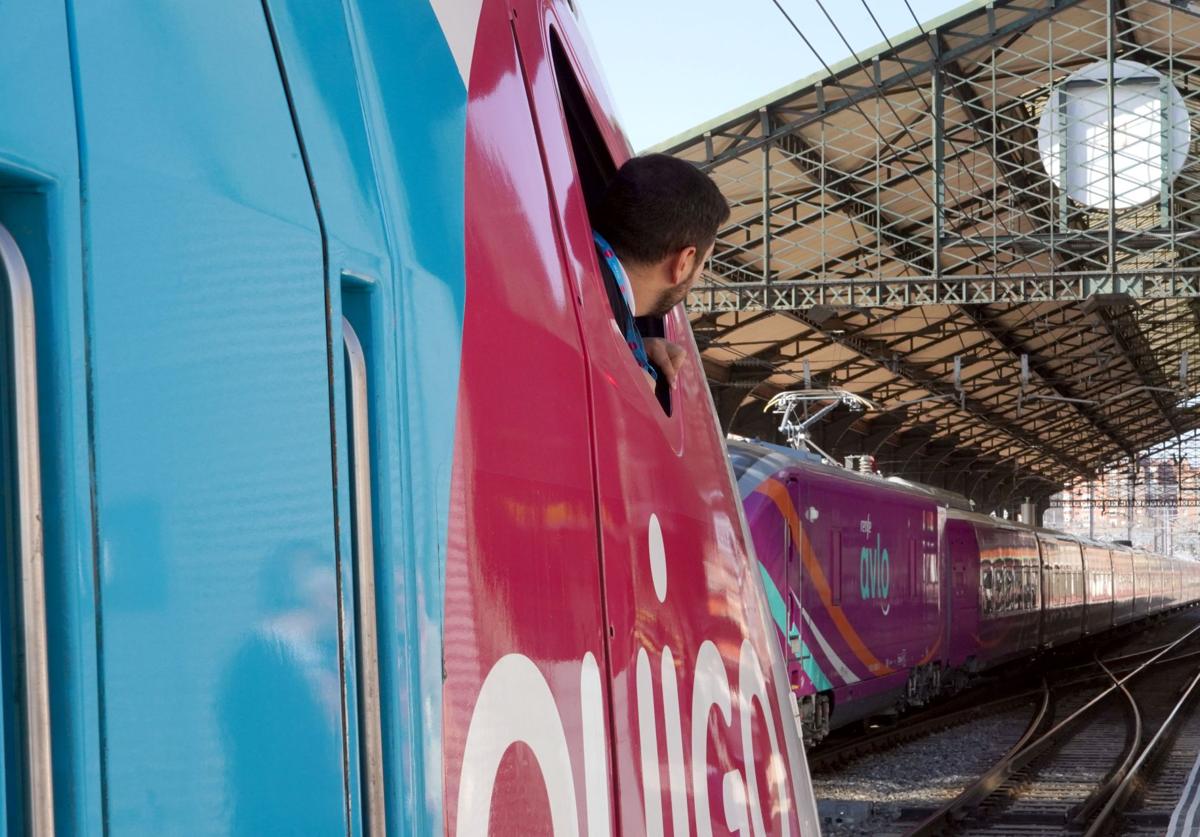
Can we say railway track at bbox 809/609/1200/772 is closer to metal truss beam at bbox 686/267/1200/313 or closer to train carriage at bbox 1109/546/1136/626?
train carriage at bbox 1109/546/1136/626

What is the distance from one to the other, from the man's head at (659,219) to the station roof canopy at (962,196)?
14966 millimetres

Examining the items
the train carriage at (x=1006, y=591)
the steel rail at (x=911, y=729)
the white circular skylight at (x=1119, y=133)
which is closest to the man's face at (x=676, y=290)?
the steel rail at (x=911, y=729)

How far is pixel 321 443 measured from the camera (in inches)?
43.1

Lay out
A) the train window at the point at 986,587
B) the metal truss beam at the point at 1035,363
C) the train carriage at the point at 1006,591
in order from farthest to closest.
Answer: the metal truss beam at the point at 1035,363 → the train carriage at the point at 1006,591 → the train window at the point at 986,587

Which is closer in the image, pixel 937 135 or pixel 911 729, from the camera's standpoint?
pixel 911 729

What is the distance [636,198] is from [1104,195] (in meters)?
23.3

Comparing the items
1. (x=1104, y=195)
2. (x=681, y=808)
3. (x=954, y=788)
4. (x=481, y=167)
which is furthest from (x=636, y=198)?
(x=1104, y=195)

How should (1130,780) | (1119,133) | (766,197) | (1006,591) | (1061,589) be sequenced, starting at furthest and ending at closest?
(1061,589)
(1119,133)
(766,197)
(1006,591)
(1130,780)

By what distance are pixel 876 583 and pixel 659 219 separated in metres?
13.3

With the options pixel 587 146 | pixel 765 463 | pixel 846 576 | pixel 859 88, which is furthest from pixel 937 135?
pixel 587 146

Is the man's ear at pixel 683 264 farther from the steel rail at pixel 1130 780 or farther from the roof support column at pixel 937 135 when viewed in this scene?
the roof support column at pixel 937 135

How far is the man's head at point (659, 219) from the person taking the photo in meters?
2.17

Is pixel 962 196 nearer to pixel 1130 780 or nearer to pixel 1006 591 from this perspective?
pixel 1006 591

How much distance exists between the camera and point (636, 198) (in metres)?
2.18
